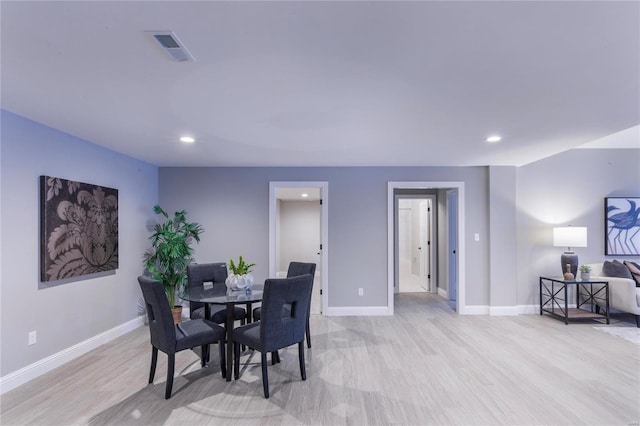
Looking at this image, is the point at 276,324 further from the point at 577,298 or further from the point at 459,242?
the point at 577,298

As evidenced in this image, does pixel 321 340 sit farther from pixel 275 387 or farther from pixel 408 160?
pixel 408 160

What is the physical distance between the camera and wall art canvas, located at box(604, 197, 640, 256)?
16.6 feet

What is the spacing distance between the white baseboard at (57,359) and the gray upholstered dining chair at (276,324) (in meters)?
1.81

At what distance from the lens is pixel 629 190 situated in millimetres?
5152

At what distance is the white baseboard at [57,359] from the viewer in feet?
8.78

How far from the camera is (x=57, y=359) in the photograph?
123 inches

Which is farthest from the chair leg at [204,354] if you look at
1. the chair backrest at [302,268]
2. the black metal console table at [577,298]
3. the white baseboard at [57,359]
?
the black metal console table at [577,298]

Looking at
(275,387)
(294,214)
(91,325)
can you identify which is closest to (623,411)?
(275,387)

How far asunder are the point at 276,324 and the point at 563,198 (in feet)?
16.6

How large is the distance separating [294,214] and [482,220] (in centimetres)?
572

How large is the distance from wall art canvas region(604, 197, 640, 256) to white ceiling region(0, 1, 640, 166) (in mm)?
2545

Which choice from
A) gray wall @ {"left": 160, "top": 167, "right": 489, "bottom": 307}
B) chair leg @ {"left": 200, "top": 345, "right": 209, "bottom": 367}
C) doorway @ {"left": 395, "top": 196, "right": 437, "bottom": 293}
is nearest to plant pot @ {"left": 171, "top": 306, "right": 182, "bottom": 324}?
gray wall @ {"left": 160, "top": 167, "right": 489, "bottom": 307}

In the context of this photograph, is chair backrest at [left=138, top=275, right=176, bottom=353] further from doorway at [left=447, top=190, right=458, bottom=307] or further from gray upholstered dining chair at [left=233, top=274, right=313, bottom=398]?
doorway at [left=447, top=190, right=458, bottom=307]

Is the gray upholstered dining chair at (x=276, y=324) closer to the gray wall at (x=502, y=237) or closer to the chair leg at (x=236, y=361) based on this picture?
the chair leg at (x=236, y=361)
